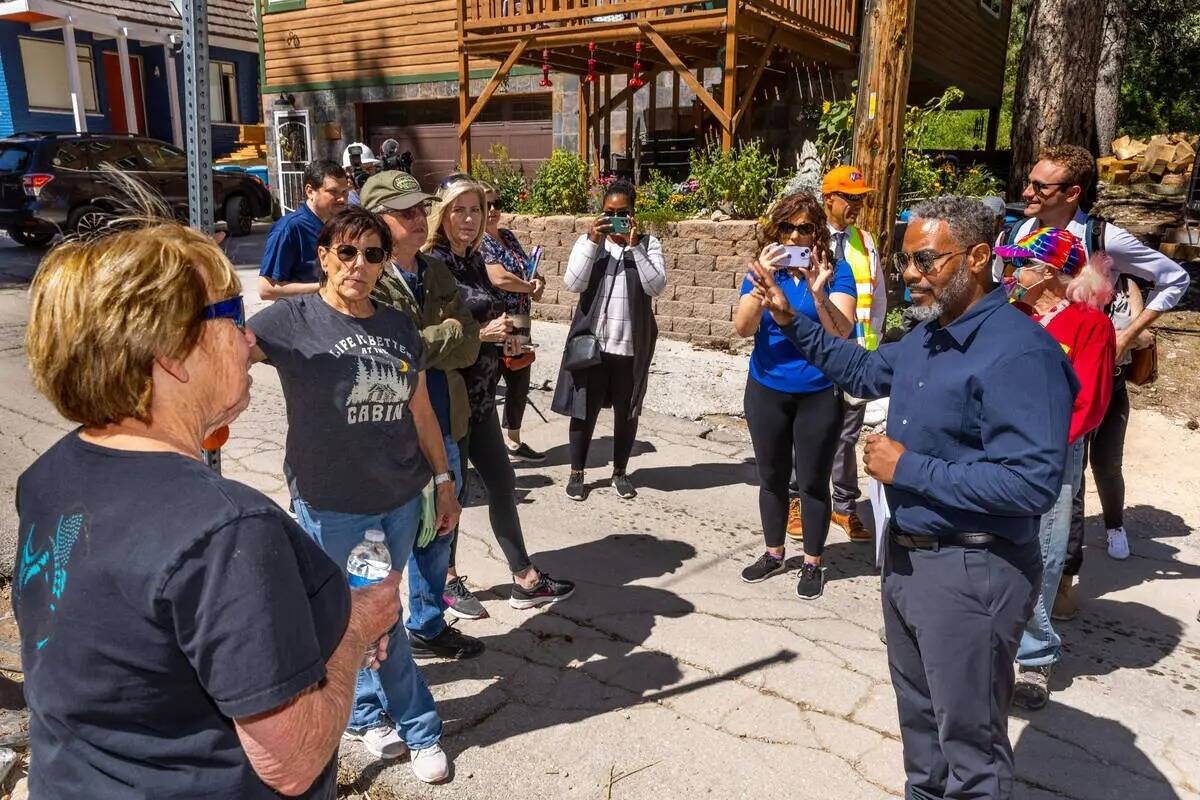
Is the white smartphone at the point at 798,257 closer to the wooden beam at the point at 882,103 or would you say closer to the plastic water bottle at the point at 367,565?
the plastic water bottle at the point at 367,565

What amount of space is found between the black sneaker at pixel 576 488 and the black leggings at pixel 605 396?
45 mm

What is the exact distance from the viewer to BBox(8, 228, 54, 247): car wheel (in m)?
14.6

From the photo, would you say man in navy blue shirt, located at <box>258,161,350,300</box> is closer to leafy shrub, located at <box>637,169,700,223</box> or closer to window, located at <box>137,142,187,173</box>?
leafy shrub, located at <box>637,169,700,223</box>

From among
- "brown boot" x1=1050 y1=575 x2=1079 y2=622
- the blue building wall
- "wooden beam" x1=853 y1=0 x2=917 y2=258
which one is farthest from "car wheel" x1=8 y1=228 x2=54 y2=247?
"brown boot" x1=1050 y1=575 x2=1079 y2=622

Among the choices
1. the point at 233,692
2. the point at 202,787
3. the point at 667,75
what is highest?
the point at 667,75

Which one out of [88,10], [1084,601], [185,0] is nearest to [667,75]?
[1084,601]

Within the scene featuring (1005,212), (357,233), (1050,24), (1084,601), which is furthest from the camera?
(1050,24)

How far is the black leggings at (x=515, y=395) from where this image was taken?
6156 millimetres

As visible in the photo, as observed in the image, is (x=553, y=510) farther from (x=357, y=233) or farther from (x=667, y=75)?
(x=667, y=75)

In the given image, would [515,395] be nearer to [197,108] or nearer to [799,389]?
[799,389]

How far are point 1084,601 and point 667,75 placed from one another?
10.3 meters

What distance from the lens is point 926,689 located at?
246cm

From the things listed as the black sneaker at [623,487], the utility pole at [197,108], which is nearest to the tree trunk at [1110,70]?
the black sneaker at [623,487]

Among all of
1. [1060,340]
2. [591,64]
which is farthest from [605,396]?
[591,64]
